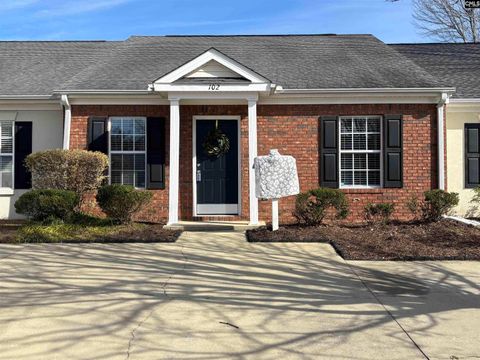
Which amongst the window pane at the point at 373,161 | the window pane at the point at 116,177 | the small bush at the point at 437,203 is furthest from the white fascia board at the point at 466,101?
the window pane at the point at 116,177

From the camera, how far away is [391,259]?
7.92 m

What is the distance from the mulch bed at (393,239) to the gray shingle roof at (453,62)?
4565mm

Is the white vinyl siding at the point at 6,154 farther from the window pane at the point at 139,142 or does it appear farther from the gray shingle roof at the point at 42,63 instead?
the window pane at the point at 139,142

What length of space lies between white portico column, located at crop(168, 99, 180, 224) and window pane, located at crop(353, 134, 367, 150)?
4216mm

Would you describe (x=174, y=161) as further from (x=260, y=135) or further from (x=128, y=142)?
(x=260, y=135)

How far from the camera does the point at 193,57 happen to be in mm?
14289

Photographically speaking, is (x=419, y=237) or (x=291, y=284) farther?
(x=419, y=237)

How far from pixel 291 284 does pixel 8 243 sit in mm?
5662

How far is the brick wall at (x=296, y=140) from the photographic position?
12.2 metres

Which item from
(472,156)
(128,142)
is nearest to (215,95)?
(128,142)

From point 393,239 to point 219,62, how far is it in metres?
Result: 5.22

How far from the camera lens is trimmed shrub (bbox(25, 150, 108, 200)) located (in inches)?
417

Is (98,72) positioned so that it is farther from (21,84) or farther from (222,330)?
(222,330)

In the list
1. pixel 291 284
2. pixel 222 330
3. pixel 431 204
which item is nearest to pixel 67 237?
pixel 291 284
